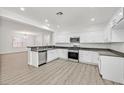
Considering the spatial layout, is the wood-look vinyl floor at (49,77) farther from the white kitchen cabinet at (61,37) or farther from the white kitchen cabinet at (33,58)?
the white kitchen cabinet at (61,37)

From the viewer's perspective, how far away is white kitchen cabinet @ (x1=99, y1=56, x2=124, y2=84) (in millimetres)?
2193

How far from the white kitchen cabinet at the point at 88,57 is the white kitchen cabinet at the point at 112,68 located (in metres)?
1.38

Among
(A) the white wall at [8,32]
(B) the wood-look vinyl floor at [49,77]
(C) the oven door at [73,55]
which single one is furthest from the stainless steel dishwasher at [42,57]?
(A) the white wall at [8,32]

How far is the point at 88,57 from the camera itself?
13.6 ft

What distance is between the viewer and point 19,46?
20.1 ft

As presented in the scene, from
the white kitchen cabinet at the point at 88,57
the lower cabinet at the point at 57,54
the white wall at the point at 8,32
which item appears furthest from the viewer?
the white wall at the point at 8,32

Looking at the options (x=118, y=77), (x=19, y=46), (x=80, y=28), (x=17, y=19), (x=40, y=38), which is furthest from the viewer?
(x=40, y=38)

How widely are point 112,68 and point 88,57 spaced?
5.93 ft

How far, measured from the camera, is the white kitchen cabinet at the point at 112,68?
→ 86.4 inches

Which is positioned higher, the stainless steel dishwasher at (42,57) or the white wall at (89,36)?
the white wall at (89,36)
